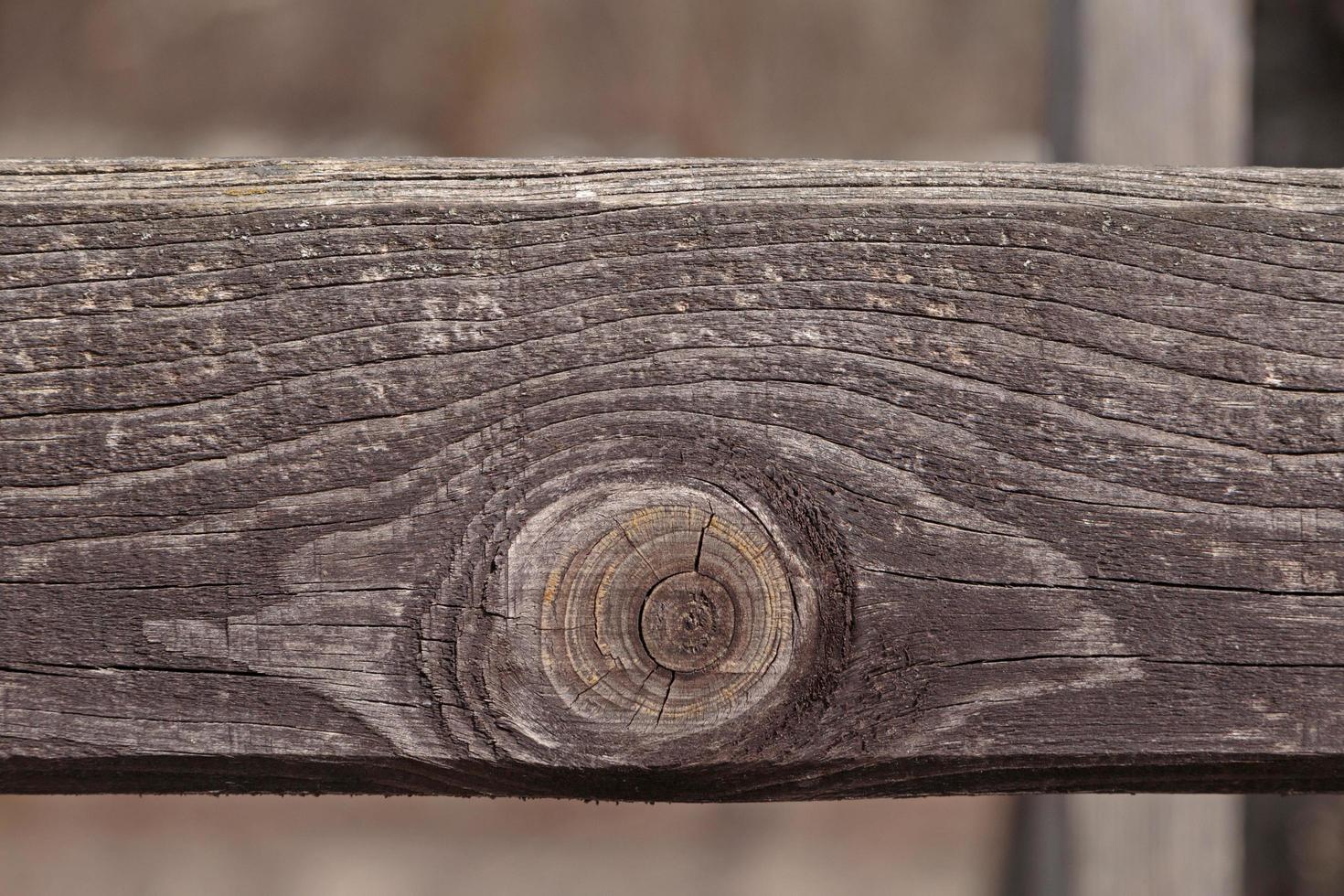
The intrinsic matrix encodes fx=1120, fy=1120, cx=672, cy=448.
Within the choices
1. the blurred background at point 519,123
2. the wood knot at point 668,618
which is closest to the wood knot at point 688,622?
the wood knot at point 668,618

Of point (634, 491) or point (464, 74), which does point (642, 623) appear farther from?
point (464, 74)

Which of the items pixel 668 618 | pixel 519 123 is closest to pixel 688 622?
pixel 668 618

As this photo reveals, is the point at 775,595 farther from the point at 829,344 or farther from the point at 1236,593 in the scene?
the point at 1236,593

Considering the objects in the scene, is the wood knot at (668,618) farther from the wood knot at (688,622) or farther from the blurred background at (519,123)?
the blurred background at (519,123)

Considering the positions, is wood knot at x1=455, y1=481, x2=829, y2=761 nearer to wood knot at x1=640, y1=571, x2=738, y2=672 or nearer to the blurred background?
wood knot at x1=640, y1=571, x2=738, y2=672

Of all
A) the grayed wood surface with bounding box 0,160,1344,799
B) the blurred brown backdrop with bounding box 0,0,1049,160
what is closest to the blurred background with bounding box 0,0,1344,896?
the blurred brown backdrop with bounding box 0,0,1049,160

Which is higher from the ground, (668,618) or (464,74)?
(464,74)
